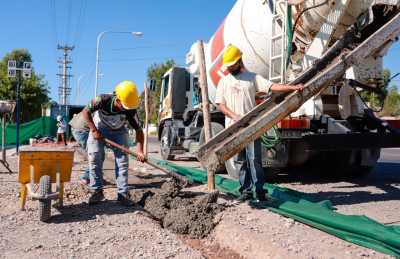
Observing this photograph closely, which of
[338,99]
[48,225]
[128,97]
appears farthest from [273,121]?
[48,225]

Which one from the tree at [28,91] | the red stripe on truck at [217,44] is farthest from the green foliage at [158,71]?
the red stripe on truck at [217,44]

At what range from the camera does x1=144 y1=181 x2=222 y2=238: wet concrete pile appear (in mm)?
3959

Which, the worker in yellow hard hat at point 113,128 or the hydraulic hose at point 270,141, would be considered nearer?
the worker in yellow hard hat at point 113,128

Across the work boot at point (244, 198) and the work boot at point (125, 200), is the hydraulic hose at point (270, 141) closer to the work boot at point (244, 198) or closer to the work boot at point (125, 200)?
the work boot at point (244, 198)

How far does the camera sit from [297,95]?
441cm

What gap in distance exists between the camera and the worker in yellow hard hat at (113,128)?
4629 millimetres

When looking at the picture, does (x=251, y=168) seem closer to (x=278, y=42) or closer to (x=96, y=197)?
(x=96, y=197)

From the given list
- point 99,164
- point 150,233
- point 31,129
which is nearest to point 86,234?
point 150,233

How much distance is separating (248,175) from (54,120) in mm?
23469

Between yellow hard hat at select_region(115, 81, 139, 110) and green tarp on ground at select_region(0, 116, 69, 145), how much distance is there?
20.5m

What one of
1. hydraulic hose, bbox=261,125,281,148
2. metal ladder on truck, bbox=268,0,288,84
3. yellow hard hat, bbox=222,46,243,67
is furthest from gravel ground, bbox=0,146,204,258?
metal ladder on truck, bbox=268,0,288,84

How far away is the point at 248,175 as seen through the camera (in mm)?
4891

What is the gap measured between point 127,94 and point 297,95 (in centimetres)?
213

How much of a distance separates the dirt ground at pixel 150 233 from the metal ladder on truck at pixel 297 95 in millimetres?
747
